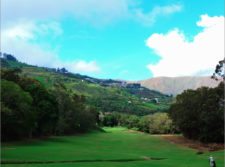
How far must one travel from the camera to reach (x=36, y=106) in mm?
89000

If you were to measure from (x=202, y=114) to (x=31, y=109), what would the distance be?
34.5 metres

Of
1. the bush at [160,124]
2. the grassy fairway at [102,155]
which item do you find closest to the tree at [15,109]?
the grassy fairway at [102,155]

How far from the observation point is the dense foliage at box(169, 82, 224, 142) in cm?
9106

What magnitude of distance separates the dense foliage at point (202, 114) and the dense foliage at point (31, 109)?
89.1 feet

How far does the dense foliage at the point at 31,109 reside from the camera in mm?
74500

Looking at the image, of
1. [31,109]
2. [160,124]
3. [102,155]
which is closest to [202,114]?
[31,109]

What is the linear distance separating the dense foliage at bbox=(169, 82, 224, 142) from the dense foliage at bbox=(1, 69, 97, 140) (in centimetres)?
2715

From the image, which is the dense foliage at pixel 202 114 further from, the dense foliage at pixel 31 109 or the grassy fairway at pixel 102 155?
the dense foliage at pixel 31 109

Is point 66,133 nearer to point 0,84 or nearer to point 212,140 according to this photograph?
point 212,140

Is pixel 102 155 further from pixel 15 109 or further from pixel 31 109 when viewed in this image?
pixel 31 109

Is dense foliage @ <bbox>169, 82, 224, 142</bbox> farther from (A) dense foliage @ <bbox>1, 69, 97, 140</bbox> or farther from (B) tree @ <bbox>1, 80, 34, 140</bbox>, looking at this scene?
(B) tree @ <bbox>1, 80, 34, 140</bbox>

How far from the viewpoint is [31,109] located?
8038cm

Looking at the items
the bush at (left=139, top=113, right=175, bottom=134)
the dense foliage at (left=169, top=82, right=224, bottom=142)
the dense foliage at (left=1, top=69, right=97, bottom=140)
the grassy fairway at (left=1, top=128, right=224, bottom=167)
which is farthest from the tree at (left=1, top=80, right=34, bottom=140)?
the bush at (left=139, top=113, right=175, bottom=134)

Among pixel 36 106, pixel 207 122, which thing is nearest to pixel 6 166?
pixel 36 106
